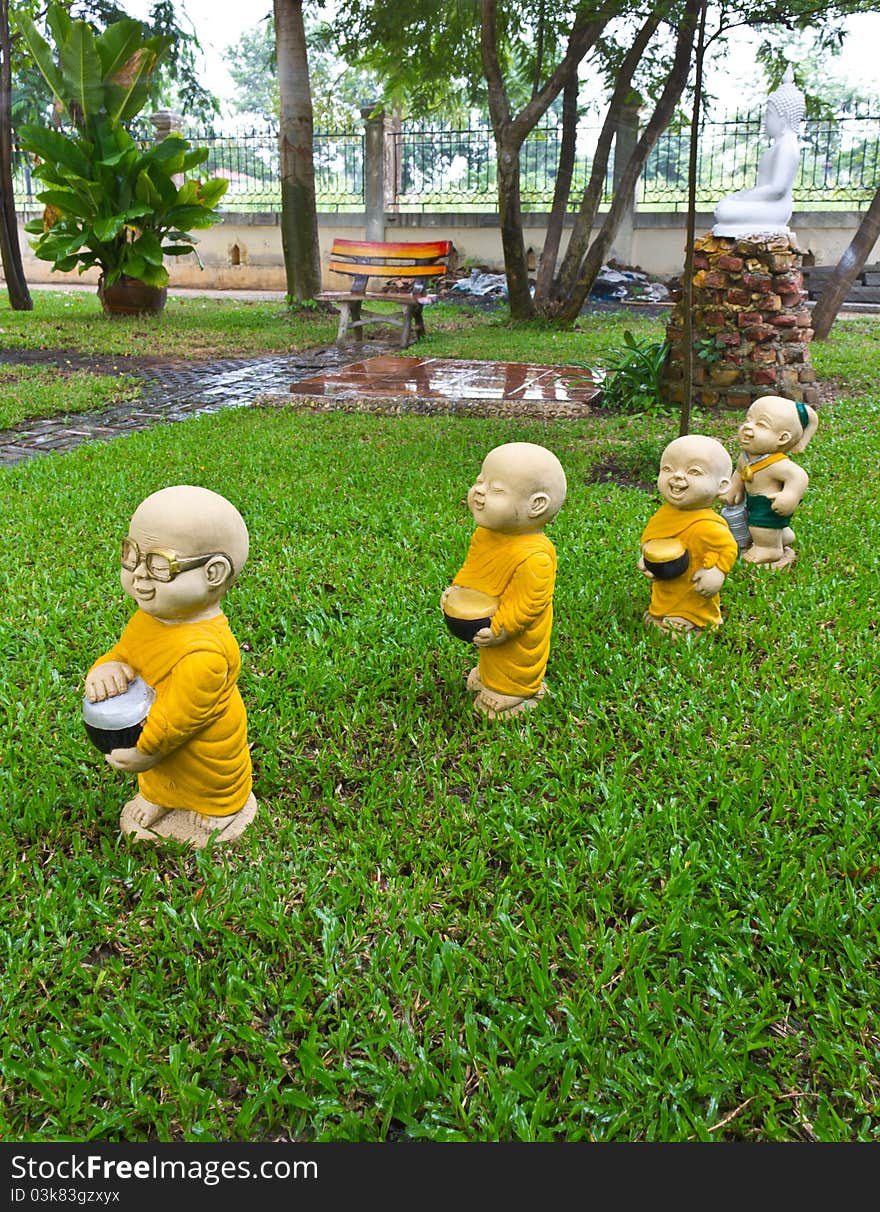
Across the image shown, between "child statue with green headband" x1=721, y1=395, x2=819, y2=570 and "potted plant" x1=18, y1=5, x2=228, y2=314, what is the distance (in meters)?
8.76

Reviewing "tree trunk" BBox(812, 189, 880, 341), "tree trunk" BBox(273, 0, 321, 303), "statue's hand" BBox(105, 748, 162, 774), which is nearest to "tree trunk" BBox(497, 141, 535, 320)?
"tree trunk" BBox(273, 0, 321, 303)

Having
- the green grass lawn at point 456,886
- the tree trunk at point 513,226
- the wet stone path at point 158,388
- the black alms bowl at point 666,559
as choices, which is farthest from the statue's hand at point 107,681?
the tree trunk at point 513,226

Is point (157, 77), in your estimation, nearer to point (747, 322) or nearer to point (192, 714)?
point (747, 322)

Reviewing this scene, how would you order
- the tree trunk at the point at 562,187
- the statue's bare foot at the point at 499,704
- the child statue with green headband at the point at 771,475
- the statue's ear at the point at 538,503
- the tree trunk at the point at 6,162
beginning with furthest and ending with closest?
the tree trunk at the point at 562,187
the tree trunk at the point at 6,162
the child statue with green headband at the point at 771,475
the statue's bare foot at the point at 499,704
the statue's ear at the point at 538,503

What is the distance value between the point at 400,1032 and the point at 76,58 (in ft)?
38.4

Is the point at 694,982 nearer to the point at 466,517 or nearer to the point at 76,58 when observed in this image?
the point at 466,517

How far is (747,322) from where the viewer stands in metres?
7.07

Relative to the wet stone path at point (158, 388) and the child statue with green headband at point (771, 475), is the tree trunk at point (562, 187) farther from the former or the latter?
the child statue with green headband at point (771, 475)

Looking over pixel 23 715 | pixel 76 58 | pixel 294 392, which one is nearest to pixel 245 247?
pixel 76 58

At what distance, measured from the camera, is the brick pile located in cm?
704

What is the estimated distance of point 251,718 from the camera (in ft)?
9.89

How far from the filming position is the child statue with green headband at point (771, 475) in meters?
4.03

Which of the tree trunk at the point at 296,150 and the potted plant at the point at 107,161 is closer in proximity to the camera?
the potted plant at the point at 107,161

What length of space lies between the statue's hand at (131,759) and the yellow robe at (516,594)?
105cm
